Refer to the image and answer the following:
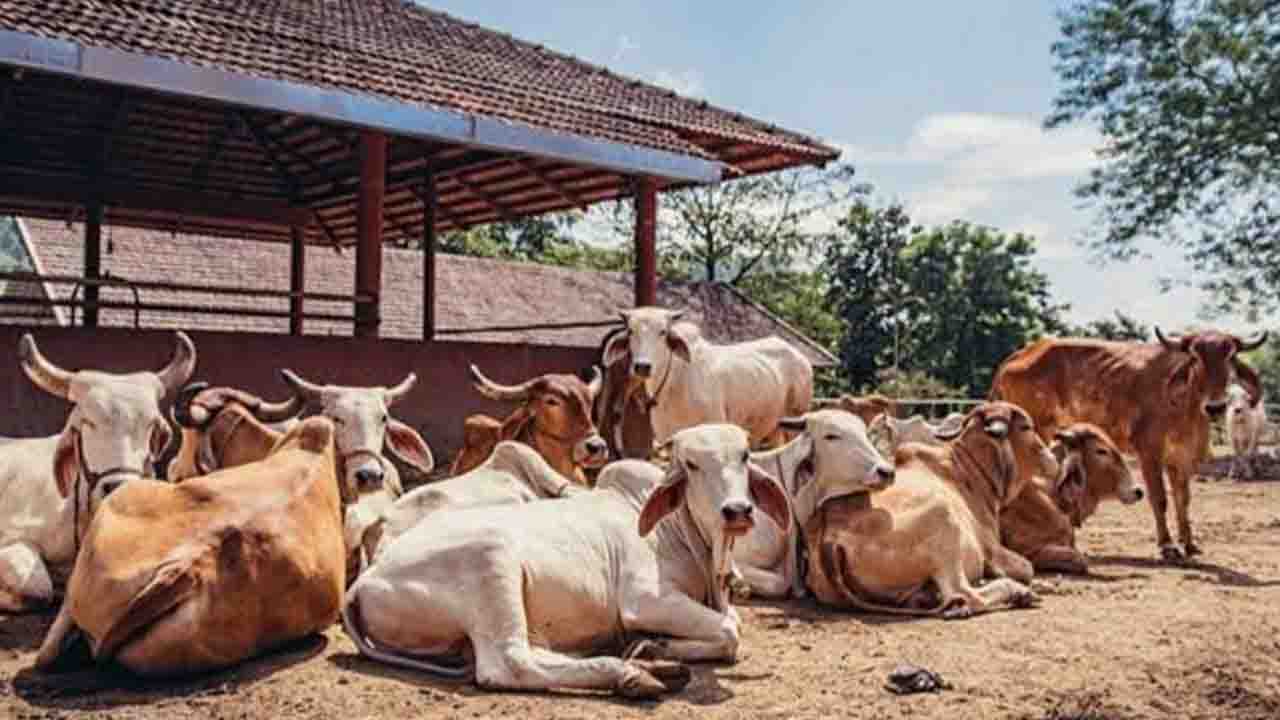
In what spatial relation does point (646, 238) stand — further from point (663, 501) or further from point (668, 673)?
point (668, 673)

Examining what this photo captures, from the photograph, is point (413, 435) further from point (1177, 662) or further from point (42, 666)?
point (1177, 662)

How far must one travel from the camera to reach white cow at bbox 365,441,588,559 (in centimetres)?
539

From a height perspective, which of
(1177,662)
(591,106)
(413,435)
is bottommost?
(1177,662)

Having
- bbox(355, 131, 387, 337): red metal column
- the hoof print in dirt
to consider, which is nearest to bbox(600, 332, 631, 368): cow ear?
bbox(355, 131, 387, 337): red metal column

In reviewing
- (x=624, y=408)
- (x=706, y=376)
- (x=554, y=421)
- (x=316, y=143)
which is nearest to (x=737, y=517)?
(x=554, y=421)

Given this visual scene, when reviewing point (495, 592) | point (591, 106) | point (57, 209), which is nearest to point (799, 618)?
point (495, 592)

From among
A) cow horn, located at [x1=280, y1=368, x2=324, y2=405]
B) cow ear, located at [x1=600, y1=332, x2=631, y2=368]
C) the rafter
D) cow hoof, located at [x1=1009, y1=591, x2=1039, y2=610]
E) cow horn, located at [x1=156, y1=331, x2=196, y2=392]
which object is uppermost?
the rafter

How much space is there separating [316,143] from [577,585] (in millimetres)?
8597

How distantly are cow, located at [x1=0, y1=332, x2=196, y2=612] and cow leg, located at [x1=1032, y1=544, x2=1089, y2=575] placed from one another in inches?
194

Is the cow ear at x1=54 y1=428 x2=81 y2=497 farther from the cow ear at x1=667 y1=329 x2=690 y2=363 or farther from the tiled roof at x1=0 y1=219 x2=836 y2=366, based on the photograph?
the tiled roof at x1=0 y1=219 x2=836 y2=366

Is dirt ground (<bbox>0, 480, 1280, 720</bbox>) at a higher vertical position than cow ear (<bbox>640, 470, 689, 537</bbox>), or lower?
lower

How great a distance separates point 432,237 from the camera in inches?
455

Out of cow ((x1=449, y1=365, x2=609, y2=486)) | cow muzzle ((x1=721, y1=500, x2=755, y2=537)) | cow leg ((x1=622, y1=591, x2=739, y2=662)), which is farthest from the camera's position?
cow ((x1=449, y1=365, x2=609, y2=486))

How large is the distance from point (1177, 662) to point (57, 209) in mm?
12676
